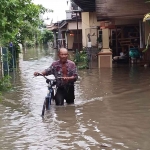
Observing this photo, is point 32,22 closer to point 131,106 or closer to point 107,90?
point 107,90

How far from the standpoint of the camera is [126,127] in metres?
6.79

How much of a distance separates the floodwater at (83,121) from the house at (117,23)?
316 cm

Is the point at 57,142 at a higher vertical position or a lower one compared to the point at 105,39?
lower

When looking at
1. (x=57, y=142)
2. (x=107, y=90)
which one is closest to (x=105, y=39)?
(x=107, y=90)

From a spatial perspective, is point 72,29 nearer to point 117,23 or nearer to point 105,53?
point 117,23

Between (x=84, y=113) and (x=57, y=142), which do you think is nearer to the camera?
(x=57, y=142)

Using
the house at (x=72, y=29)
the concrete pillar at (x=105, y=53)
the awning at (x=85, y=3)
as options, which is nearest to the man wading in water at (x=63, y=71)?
the concrete pillar at (x=105, y=53)

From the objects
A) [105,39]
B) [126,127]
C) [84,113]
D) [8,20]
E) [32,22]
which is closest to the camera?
[8,20]

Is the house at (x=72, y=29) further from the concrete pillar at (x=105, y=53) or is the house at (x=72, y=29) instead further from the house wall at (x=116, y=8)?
the house wall at (x=116, y=8)

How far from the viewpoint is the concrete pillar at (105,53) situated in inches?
749

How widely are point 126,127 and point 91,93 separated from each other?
4.44 metres

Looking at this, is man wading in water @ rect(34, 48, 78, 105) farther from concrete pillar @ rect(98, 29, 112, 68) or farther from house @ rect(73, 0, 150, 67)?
concrete pillar @ rect(98, 29, 112, 68)

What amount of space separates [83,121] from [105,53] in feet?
39.0

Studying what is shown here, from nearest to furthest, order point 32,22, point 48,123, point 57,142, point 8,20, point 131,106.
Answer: point 8,20 < point 57,142 < point 48,123 < point 131,106 < point 32,22
